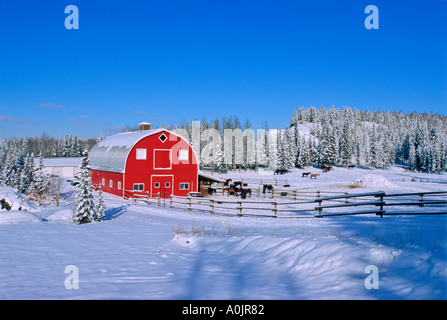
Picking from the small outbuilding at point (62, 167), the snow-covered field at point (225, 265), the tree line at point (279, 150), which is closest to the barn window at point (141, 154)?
the snow-covered field at point (225, 265)

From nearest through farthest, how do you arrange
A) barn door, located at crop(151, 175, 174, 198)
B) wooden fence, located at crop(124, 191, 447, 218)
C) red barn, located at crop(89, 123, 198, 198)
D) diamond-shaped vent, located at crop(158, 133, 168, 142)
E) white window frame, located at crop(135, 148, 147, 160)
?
wooden fence, located at crop(124, 191, 447, 218) < red barn, located at crop(89, 123, 198, 198) < white window frame, located at crop(135, 148, 147, 160) < barn door, located at crop(151, 175, 174, 198) < diamond-shaped vent, located at crop(158, 133, 168, 142)

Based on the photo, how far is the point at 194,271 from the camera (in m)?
8.06

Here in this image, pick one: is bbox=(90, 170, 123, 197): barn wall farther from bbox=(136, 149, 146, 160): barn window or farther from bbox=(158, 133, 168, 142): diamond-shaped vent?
bbox=(158, 133, 168, 142): diamond-shaped vent

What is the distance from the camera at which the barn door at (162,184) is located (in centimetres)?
3328

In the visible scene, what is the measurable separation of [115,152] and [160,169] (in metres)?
5.98

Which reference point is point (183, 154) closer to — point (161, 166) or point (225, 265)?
point (161, 166)

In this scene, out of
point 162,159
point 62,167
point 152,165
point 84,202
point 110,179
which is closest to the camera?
point 84,202

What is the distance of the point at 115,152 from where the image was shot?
35219 mm

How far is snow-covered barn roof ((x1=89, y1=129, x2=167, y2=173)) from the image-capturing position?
Answer: 1288 inches

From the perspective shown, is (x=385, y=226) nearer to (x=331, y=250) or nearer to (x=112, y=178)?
(x=331, y=250)

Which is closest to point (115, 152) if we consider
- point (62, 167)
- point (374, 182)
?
point (374, 182)

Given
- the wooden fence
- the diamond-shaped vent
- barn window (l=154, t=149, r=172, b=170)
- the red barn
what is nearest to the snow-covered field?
the wooden fence
